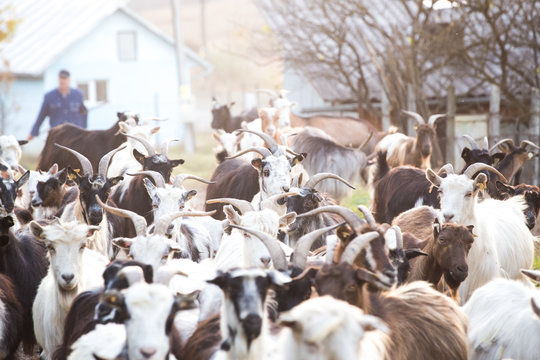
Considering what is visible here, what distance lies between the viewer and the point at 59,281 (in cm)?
603

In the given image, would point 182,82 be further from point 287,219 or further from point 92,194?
point 287,219

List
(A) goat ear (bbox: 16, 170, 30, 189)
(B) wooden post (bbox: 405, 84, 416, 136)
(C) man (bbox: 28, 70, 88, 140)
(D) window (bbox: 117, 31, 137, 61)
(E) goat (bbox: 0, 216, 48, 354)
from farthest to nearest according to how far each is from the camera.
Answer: (D) window (bbox: 117, 31, 137, 61), (B) wooden post (bbox: 405, 84, 416, 136), (C) man (bbox: 28, 70, 88, 140), (A) goat ear (bbox: 16, 170, 30, 189), (E) goat (bbox: 0, 216, 48, 354)

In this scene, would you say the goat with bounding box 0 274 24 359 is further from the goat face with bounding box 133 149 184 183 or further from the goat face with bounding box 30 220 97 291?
the goat face with bounding box 133 149 184 183

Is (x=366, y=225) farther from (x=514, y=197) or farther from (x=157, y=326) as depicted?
(x=514, y=197)

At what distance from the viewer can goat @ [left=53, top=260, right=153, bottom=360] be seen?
17.1ft

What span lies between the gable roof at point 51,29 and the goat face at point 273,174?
819 inches

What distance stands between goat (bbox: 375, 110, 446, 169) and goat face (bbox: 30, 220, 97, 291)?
603 cm

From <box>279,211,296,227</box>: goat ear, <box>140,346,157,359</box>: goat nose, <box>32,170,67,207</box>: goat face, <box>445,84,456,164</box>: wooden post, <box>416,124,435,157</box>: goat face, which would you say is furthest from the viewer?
<box>445,84,456,164</box>: wooden post

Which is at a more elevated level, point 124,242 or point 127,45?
point 127,45

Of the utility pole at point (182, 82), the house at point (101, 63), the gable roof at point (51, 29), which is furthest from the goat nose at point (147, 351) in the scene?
the house at point (101, 63)

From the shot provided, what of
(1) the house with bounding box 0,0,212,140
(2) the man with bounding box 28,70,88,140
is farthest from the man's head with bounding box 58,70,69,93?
(1) the house with bounding box 0,0,212,140

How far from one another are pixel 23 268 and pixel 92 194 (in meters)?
0.98

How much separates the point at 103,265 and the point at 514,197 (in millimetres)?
4435

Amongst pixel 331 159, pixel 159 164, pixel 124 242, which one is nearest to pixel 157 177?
pixel 159 164
